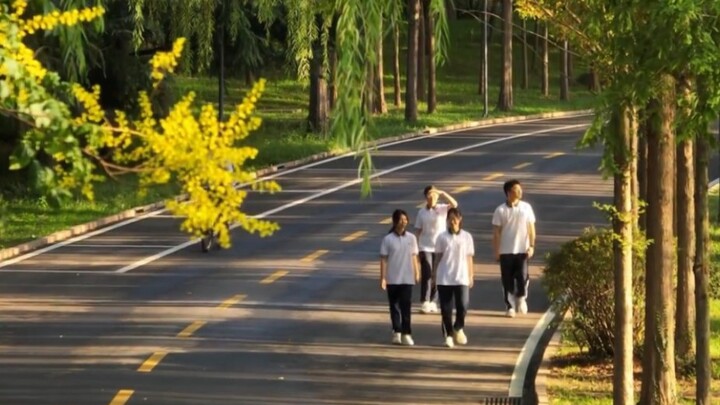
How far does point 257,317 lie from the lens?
21234mm

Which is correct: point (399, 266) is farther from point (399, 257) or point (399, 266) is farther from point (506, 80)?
point (506, 80)

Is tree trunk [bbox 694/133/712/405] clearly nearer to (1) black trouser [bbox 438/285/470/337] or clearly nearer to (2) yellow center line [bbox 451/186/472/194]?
(1) black trouser [bbox 438/285/470/337]

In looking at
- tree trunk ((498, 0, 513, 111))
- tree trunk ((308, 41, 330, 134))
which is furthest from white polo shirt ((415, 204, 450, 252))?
tree trunk ((498, 0, 513, 111))

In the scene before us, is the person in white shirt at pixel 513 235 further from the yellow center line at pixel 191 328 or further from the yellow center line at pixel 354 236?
the yellow center line at pixel 354 236

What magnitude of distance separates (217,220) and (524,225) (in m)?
15.5

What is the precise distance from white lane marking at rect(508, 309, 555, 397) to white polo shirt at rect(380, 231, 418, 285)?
1498 millimetres

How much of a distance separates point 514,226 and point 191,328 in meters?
4.16

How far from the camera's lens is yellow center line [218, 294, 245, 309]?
72.0 ft

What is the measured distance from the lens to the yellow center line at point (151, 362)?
17.8 m

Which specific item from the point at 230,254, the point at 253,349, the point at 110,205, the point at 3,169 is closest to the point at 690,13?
the point at 253,349

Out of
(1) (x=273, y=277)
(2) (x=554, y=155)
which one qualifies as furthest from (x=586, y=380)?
(2) (x=554, y=155)

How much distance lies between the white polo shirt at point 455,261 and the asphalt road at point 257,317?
0.81 m

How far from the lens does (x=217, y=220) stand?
557 centimetres

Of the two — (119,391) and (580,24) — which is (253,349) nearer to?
(119,391)
